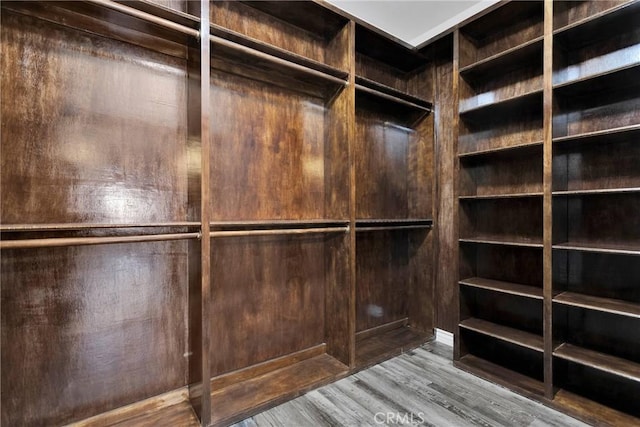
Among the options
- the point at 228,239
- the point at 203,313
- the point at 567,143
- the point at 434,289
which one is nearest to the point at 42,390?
the point at 203,313

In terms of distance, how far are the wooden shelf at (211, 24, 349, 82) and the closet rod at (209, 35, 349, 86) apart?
0.03m

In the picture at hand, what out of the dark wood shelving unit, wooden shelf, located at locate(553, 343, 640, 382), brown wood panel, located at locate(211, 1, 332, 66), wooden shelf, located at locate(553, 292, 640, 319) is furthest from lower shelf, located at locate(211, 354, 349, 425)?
brown wood panel, located at locate(211, 1, 332, 66)

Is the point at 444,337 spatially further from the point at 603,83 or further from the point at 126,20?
the point at 126,20

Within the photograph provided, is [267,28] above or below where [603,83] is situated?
above

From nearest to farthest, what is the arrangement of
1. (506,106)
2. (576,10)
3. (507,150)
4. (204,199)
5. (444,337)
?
1. (204,199)
2. (576,10)
3. (507,150)
4. (506,106)
5. (444,337)

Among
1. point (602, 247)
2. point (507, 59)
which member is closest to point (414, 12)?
point (507, 59)

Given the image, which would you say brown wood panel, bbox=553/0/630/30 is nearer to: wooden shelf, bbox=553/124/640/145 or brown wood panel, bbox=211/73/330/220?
wooden shelf, bbox=553/124/640/145

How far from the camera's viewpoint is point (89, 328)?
1663 millimetres

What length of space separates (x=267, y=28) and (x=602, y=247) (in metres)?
2.70

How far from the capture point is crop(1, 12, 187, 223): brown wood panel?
150cm

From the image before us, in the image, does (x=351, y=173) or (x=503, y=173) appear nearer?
(x=351, y=173)

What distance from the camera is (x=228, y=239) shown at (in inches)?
83.7

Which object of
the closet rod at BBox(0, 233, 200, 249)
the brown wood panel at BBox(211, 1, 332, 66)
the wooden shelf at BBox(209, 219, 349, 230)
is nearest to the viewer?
the closet rod at BBox(0, 233, 200, 249)

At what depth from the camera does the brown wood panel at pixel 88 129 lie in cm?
150
